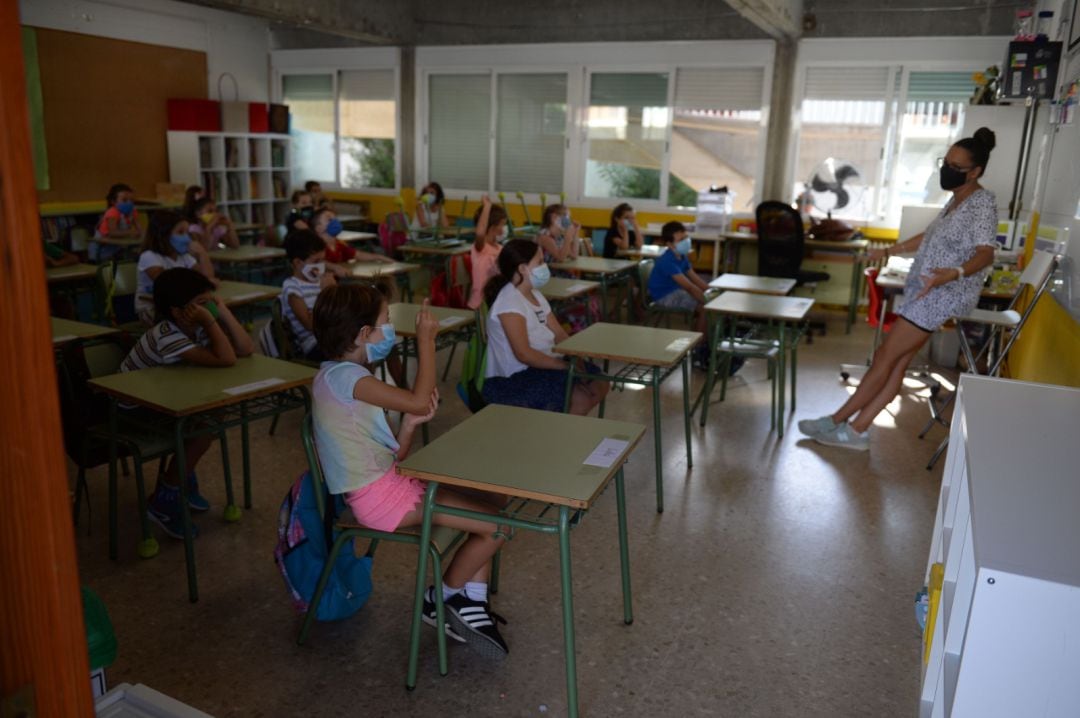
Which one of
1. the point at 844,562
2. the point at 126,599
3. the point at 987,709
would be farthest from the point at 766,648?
the point at 126,599

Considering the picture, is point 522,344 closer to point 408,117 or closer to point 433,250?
point 433,250

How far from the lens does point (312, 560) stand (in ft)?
8.16

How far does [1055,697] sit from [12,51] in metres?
1.29

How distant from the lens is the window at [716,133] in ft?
29.1

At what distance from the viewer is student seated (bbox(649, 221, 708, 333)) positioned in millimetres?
5840

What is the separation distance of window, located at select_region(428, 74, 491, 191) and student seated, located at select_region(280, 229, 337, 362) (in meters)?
6.30

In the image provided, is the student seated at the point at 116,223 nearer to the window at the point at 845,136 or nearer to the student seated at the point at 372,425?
the student seated at the point at 372,425

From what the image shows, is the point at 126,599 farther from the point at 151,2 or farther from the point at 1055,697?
the point at 151,2

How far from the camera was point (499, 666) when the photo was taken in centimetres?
244

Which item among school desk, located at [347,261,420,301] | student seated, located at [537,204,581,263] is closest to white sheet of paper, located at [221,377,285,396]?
school desk, located at [347,261,420,301]

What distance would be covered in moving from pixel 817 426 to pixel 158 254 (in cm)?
390

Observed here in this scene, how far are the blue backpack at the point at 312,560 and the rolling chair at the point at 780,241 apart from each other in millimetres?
5542

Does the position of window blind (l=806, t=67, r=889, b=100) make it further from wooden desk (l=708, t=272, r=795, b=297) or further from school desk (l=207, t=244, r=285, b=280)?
school desk (l=207, t=244, r=285, b=280)

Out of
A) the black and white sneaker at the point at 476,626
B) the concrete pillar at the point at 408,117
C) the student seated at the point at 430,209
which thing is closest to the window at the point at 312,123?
the concrete pillar at the point at 408,117
